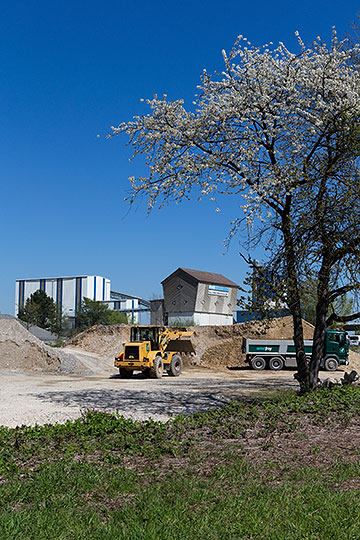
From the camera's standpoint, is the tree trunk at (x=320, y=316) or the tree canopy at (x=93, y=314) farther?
the tree canopy at (x=93, y=314)

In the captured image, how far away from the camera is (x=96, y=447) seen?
308 inches

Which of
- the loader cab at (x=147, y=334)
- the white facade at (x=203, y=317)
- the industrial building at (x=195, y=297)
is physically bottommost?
the loader cab at (x=147, y=334)

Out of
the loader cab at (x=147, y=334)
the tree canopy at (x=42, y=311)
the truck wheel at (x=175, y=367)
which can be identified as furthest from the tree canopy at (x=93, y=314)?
the loader cab at (x=147, y=334)

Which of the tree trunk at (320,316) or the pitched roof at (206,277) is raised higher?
the pitched roof at (206,277)

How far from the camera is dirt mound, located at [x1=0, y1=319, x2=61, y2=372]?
1025 inches

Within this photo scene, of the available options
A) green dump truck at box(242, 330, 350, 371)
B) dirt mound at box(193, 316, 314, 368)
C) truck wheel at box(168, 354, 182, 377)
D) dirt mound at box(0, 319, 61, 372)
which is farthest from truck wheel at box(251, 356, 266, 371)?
dirt mound at box(0, 319, 61, 372)

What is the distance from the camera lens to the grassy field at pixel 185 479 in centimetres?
479

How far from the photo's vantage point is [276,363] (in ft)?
94.4

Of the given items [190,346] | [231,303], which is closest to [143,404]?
[190,346]

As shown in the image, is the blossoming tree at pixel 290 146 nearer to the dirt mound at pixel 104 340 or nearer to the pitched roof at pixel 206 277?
the dirt mound at pixel 104 340

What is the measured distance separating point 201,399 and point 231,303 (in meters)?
51.9

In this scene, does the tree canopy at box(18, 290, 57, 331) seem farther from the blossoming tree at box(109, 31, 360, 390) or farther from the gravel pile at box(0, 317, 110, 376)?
the blossoming tree at box(109, 31, 360, 390)

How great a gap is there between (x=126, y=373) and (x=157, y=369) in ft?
5.64

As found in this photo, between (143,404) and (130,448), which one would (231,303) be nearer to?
(143,404)
